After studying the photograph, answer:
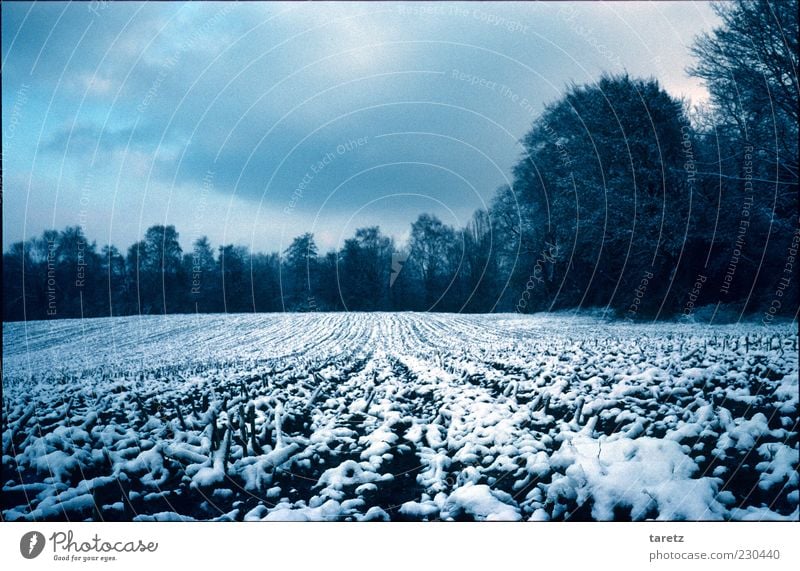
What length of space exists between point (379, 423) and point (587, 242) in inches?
176

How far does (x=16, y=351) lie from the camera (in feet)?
14.4

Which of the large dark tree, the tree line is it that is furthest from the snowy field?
the large dark tree

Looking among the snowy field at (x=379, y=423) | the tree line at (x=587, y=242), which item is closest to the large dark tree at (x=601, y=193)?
the tree line at (x=587, y=242)

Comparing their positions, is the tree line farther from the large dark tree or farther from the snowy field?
the snowy field

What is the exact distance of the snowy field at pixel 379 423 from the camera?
3523mm

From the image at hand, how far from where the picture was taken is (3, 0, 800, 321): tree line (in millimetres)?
4520

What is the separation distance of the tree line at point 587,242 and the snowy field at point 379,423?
1.57ft

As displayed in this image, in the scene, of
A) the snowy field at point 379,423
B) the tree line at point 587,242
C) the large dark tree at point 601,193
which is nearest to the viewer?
the snowy field at point 379,423

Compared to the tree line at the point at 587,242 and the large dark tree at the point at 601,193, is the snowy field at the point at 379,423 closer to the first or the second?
the tree line at the point at 587,242

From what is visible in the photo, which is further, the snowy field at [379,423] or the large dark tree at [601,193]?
the large dark tree at [601,193]

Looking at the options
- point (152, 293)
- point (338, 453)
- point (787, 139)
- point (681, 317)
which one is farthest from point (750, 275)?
point (152, 293)

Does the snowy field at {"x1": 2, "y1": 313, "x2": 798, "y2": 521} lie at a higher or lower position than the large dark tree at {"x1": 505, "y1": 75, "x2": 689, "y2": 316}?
lower

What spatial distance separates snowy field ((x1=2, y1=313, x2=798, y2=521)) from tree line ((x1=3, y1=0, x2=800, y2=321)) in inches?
18.8
